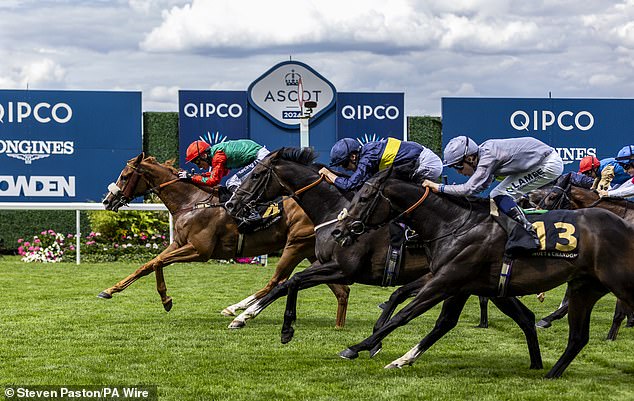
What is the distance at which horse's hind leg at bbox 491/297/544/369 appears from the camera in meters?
6.37

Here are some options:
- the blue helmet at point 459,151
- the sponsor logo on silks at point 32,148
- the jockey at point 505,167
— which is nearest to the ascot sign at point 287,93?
the sponsor logo on silks at point 32,148

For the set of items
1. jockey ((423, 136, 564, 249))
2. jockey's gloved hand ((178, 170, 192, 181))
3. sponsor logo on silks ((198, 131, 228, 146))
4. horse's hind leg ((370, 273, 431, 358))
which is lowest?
horse's hind leg ((370, 273, 431, 358))

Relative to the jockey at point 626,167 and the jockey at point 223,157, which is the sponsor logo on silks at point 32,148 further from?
the jockey at point 626,167

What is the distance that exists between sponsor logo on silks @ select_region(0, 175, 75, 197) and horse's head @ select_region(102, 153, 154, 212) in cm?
678

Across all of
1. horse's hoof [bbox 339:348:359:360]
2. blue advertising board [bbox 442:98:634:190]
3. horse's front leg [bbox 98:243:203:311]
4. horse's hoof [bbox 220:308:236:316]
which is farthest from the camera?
blue advertising board [bbox 442:98:634:190]

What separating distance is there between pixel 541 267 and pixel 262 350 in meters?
2.22

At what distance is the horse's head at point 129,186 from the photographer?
29.1 feet

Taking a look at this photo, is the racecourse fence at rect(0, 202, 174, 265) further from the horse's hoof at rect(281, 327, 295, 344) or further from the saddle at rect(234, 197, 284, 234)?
the horse's hoof at rect(281, 327, 295, 344)

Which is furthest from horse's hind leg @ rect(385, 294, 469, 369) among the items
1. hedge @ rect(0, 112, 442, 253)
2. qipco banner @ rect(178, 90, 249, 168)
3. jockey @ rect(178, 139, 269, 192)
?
hedge @ rect(0, 112, 442, 253)

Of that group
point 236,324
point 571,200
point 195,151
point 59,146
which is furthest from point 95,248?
point 571,200

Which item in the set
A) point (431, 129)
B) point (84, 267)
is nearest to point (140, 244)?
point (84, 267)

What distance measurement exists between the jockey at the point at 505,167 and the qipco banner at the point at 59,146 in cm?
1000

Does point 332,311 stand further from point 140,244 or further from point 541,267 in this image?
point 140,244

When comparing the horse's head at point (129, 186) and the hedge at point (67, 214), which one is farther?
the hedge at point (67, 214)
